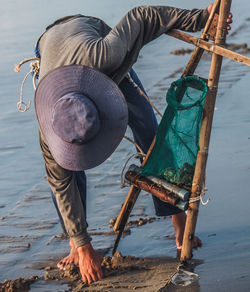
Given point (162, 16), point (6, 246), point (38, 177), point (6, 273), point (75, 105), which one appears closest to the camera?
point (75, 105)

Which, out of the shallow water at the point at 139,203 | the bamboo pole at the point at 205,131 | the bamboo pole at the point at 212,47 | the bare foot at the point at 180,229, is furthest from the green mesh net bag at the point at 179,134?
the shallow water at the point at 139,203

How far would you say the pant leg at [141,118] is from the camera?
385 centimetres

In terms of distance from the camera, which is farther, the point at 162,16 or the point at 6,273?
the point at 6,273

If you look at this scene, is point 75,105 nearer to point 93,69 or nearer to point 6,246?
point 93,69

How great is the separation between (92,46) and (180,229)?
1.43 metres

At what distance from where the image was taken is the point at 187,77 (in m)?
3.41

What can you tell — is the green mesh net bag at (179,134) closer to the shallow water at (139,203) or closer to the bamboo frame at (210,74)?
the bamboo frame at (210,74)

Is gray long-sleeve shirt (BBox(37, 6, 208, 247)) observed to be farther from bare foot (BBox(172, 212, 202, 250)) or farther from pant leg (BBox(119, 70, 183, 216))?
bare foot (BBox(172, 212, 202, 250))

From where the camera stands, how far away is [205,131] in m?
3.44

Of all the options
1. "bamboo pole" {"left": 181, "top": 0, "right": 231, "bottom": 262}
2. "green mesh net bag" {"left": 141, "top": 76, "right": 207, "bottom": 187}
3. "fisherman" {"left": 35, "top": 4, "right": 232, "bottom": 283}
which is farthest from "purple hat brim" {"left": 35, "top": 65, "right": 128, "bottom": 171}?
"bamboo pole" {"left": 181, "top": 0, "right": 231, "bottom": 262}

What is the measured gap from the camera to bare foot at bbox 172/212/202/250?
3906mm

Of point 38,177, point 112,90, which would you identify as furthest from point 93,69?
point 38,177

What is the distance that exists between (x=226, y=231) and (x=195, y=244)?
270 millimetres

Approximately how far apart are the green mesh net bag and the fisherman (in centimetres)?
32
